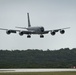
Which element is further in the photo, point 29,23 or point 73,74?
point 29,23

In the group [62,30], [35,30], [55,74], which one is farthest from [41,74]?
[35,30]

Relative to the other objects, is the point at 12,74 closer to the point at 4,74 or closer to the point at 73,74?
the point at 4,74

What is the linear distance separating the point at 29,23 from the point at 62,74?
215 ft

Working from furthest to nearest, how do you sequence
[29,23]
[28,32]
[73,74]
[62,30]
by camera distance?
1. [29,23]
2. [28,32]
3. [62,30]
4. [73,74]

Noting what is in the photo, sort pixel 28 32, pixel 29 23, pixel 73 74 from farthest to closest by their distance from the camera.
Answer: pixel 29 23 → pixel 28 32 → pixel 73 74

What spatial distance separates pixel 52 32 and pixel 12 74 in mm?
27791

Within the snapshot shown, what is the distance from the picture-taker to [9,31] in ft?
538

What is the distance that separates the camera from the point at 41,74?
444 feet

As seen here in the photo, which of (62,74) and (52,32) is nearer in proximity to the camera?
(62,74)

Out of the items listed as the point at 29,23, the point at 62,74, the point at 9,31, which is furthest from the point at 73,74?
the point at 29,23

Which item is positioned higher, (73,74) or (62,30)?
(62,30)

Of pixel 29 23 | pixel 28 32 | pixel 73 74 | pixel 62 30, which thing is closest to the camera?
pixel 73 74

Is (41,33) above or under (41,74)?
above

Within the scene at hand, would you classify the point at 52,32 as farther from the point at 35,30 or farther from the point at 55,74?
→ the point at 55,74
